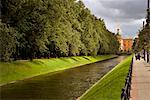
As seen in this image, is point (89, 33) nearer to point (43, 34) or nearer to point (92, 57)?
point (92, 57)

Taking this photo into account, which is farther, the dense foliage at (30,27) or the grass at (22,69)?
the dense foliage at (30,27)

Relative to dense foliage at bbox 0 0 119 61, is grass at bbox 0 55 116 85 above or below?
below

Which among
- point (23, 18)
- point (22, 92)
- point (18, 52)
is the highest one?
point (23, 18)

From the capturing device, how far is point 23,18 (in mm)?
48500

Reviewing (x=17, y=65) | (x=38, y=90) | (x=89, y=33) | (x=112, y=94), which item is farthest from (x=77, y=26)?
(x=112, y=94)

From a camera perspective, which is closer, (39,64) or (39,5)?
(39,5)

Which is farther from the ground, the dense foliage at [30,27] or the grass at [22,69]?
the dense foliage at [30,27]

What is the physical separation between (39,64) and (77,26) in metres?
25.0

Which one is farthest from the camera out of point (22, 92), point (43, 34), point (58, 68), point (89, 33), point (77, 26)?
point (89, 33)

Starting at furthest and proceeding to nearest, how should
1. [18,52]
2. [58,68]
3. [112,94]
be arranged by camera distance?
[58,68]
[18,52]
[112,94]

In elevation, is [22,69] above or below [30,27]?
below

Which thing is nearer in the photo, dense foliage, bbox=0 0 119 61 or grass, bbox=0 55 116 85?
grass, bbox=0 55 116 85

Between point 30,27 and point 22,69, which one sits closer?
point 22,69

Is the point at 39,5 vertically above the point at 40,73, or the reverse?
the point at 39,5
